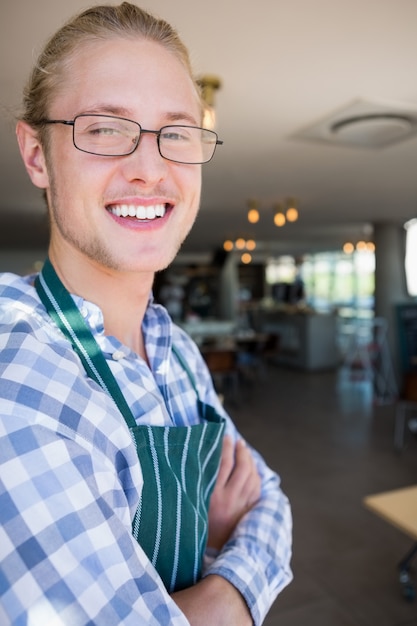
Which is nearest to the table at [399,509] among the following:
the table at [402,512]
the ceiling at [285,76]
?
the table at [402,512]

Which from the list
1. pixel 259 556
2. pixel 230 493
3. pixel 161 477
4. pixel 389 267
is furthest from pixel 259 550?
pixel 389 267

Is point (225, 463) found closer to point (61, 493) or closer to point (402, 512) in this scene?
point (61, 493)

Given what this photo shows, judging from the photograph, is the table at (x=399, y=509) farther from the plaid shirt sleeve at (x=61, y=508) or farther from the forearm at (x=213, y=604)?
the plaid shirt sleeve at (x=61, y=508)

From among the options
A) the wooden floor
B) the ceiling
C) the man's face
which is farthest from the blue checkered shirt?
the wooden floor

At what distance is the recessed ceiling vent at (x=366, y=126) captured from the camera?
237 centimetres

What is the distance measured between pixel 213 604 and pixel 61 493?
287mm

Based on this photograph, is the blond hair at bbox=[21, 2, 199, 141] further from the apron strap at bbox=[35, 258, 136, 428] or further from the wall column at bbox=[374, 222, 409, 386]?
the wall column at bbox=[374, 222, 409, 386]

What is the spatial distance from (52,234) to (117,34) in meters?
0.30

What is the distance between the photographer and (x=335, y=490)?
11.8ft

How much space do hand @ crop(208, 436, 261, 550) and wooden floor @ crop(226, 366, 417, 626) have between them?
172cm

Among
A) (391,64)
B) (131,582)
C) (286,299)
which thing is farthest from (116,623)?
(286,299)

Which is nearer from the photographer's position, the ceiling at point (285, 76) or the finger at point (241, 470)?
the finger at point (241, 470)

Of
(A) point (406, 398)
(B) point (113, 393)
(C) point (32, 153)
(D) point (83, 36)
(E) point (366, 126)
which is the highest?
(E) point (366, 126)

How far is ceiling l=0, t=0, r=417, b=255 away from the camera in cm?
150
